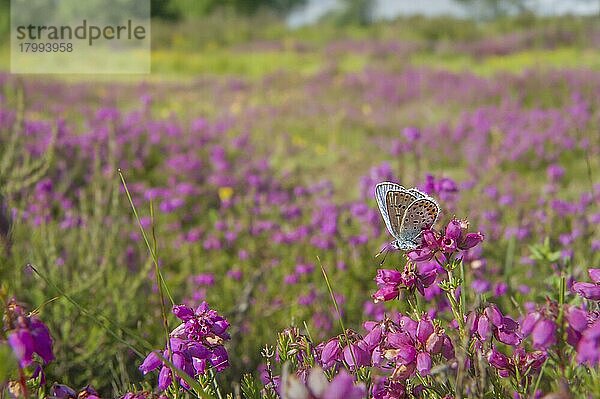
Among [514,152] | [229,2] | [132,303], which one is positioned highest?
[229,2]

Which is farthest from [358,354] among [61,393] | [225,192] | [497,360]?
[225,192]

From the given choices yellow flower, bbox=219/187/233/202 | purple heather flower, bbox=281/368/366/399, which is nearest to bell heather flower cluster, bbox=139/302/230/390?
purple heather flower, bbox=281/368/366/399

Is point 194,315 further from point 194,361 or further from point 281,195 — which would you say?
point 281,195

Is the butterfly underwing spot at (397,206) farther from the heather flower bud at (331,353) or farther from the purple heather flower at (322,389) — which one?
the purple heather flower at (322,389)

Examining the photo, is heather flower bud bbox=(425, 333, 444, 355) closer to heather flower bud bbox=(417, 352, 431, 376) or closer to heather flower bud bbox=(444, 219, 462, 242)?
heather flower bud bbox=(417, 352, 431, 376)

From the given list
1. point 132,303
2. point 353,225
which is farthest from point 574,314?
point 353,225

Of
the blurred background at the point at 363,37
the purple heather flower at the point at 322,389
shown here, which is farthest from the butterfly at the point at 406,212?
the blurred background at the point at 363,37

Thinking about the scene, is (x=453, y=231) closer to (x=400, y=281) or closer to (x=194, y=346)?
(x=400, y=281)
